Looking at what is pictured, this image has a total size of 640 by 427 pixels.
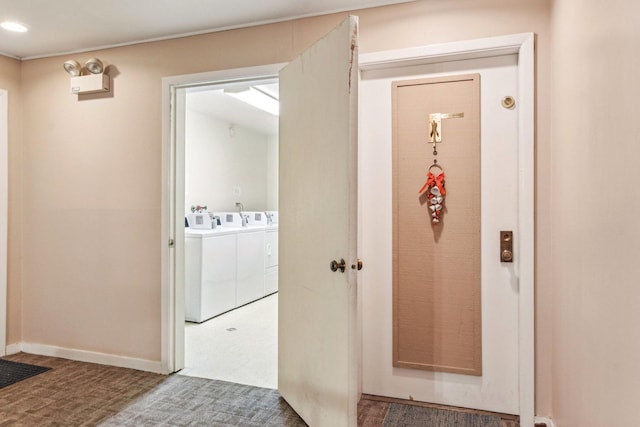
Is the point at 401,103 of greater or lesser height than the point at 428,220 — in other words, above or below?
above

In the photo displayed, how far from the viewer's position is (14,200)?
10.4 ft

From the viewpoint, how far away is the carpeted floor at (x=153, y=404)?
2.17m

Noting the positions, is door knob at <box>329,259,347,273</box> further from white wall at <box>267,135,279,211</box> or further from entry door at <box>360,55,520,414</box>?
white wall at <box>267,135,279,211</box>

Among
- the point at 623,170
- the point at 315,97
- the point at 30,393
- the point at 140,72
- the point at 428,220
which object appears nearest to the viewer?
the point at 623,170

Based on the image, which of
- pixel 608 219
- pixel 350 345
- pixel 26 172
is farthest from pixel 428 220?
pixel 26 172

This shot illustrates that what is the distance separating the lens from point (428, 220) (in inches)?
91.7

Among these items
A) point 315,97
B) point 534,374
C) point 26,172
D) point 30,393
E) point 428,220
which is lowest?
point 30,393

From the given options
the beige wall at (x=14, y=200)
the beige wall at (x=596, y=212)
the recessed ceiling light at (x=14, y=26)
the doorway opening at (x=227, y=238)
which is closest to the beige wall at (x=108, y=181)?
the beige wall at (x=14, y=200)

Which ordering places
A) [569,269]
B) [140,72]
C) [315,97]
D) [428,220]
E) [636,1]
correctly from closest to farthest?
1. [636,1]
2. [569,269]
3. [315,97]
4. [428,220]
5. [140,72]

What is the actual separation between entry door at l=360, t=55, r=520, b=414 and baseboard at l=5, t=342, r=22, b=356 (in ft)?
8.80

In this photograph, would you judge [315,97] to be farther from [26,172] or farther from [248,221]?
[248,221]

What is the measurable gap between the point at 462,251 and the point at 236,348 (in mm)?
1989

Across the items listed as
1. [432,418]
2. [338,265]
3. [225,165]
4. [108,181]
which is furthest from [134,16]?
[225,165]

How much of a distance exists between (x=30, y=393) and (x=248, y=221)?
333 cm
